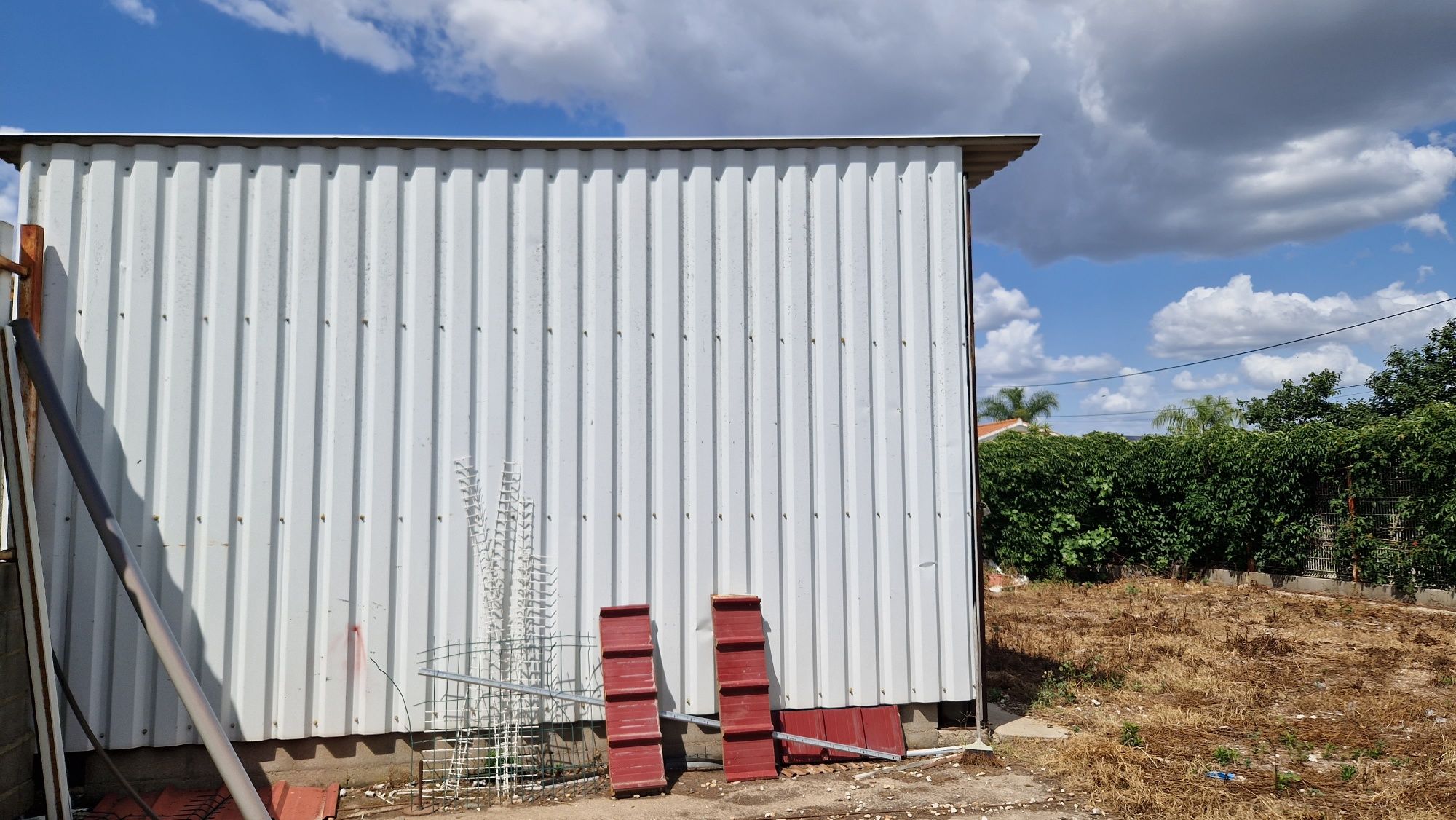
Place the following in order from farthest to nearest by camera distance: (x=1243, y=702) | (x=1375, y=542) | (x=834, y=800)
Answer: (x=1375, y=542) → (x=1243, y=702) → (x=834, y=800)

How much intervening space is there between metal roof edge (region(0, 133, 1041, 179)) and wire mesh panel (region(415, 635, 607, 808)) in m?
2.86

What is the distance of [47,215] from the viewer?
15.1 feet

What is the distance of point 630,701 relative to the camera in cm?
477

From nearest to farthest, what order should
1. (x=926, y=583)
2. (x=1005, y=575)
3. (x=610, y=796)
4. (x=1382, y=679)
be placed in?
(x=610, y=796)
(x=926, y=583)
(x=1382, y=679)
(x=1005, y=575)

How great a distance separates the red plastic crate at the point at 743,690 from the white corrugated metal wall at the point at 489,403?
15cm

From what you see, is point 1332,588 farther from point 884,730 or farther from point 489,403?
point 489,403

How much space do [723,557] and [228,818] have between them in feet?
9.28

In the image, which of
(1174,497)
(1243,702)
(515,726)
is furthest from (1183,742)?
(1174,497)

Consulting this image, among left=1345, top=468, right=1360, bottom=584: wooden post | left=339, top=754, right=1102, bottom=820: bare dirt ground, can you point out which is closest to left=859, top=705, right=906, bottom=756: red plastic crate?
left=339, top=754, right=1102, bottom=820: bare dirt ground

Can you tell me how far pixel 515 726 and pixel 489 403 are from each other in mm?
1822

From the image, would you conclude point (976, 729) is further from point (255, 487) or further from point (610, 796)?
point (255, 487)

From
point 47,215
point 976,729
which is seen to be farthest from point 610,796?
point 47,215

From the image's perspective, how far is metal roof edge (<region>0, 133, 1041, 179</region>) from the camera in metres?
4.68

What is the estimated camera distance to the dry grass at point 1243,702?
448 cm
